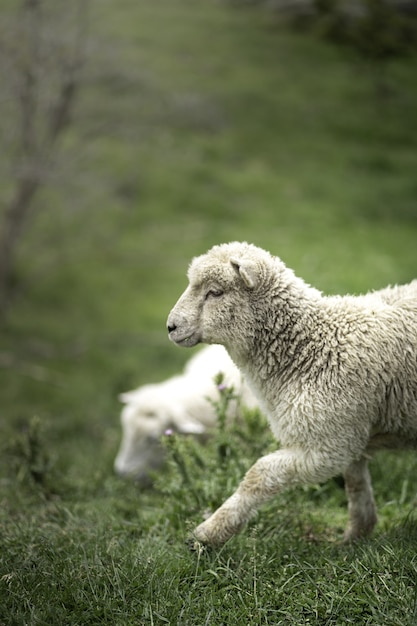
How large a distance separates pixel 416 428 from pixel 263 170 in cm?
1437

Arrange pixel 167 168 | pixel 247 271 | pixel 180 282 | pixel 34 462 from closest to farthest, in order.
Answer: pixel 247 271, pixel 34 462, pixel 180 282, pixel 167 168

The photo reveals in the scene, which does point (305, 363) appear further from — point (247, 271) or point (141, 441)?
point (141, 441)

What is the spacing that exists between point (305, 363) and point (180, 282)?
12.2 m

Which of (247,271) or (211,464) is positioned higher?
(247,271)

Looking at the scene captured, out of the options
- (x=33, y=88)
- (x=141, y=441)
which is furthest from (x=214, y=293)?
(x=33, y=88)

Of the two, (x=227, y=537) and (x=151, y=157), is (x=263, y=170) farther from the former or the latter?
(x=227, y=537)

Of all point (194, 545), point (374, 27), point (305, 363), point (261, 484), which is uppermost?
point (374, 27)

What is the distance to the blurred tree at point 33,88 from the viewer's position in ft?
42.1

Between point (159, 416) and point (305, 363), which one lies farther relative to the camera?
point (159, 416)

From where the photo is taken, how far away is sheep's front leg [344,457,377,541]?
425 cm

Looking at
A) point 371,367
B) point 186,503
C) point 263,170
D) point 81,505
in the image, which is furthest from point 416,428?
point 263,170

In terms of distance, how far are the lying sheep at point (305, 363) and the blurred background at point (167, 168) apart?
4.36 m

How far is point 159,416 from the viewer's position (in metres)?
6.80

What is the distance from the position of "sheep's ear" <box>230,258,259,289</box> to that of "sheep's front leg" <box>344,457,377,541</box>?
50.2 inches
